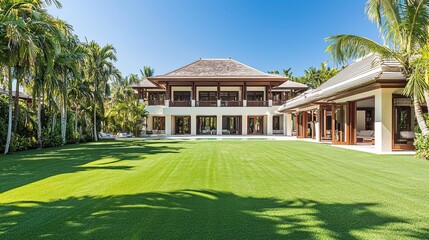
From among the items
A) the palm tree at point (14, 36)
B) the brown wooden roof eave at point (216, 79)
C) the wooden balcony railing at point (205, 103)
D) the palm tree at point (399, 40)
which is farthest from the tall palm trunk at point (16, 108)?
the wooden balcony railing at point (205, 103)

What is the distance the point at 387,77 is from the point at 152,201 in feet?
37.0

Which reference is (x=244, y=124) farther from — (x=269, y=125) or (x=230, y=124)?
(x=230, y=124)

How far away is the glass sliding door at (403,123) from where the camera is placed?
11.9m

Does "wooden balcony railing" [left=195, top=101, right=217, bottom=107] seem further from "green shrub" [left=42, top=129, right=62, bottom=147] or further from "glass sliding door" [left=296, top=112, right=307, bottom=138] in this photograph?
"green shrub" [left=42, top=129, right=62, bottom=147]

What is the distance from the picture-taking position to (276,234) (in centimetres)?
312

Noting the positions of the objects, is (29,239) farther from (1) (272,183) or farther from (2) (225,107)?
(2) (225,107)

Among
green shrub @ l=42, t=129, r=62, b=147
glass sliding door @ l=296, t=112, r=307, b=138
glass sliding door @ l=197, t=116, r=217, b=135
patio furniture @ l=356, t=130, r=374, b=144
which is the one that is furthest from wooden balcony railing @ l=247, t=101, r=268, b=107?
green shrub @ l=42, t=129, r=62, b=147

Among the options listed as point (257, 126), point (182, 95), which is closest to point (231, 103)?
point (257, 126)

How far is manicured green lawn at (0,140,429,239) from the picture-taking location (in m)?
3.23

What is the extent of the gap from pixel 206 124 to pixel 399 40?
26.3 meters

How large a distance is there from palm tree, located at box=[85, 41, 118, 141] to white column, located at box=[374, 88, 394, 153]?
21.6m

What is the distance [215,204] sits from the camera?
4324 millimetres

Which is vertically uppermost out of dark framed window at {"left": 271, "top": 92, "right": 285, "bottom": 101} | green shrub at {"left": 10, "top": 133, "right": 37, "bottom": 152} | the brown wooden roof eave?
the brown wooden roof eave

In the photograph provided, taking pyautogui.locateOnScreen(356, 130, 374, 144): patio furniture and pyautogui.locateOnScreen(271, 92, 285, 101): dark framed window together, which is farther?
pyautogui.locateOnScreen(271, 92, 285, 101): dark framed window
